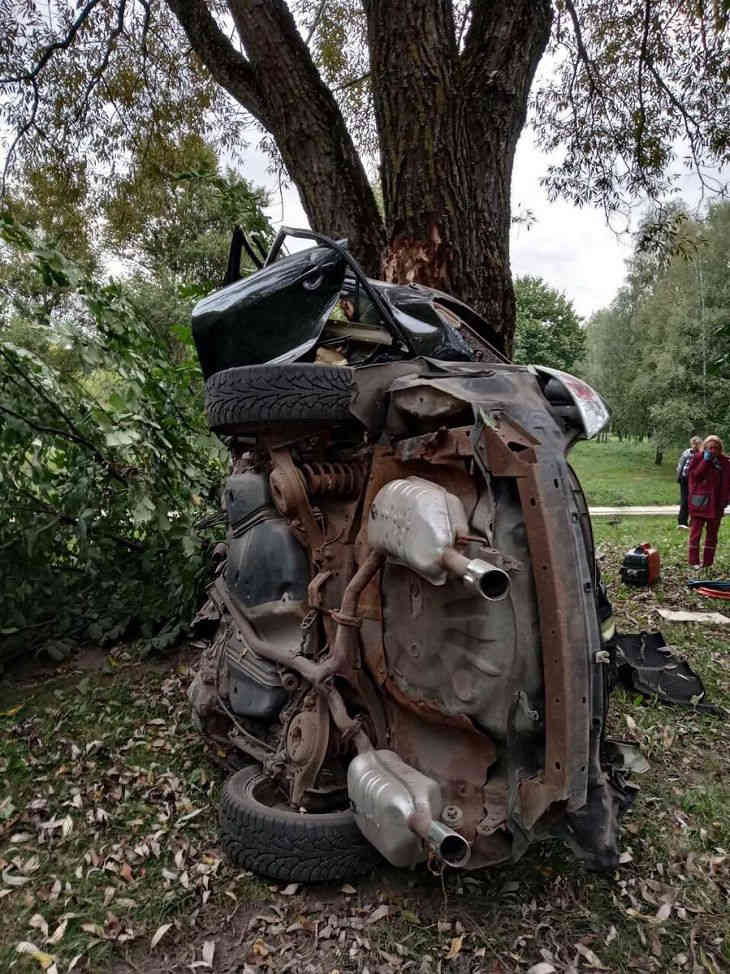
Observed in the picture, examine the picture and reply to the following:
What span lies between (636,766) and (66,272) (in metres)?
3.86

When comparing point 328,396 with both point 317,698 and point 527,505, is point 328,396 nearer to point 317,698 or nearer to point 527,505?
point 527,505

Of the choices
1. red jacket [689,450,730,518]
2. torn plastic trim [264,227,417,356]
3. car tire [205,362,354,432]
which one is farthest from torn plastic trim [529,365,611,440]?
red jacket [689,450,730,518]

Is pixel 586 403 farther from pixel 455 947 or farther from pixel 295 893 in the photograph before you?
pixel 295 893

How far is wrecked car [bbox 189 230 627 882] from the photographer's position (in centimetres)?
214

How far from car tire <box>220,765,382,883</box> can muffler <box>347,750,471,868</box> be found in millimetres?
148

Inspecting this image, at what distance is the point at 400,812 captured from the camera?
2102 mm

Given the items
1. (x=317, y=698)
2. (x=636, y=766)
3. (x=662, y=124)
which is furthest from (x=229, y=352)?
(x=662, y=124)

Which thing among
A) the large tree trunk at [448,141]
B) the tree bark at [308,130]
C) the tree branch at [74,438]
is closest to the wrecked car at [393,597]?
the large tree trunk at [448,141]

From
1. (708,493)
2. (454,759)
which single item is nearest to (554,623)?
(454,759)

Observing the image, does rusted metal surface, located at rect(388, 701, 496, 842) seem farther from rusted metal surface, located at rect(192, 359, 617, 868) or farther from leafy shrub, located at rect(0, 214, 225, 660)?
leafy shrub, located at rect(0, 214, 225, 660)

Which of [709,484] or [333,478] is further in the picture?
[709,484]

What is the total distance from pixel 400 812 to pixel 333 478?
4.21 feet

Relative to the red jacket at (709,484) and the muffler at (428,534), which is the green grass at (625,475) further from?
the muffler at (428,534)

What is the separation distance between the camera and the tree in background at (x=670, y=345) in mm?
21266
